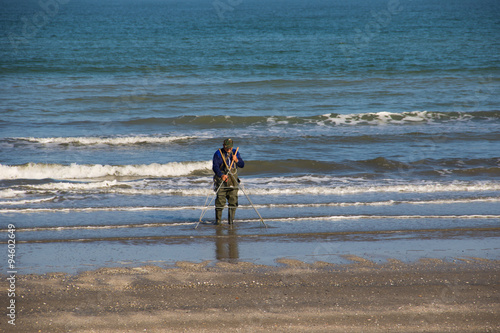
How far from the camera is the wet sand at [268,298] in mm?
6086

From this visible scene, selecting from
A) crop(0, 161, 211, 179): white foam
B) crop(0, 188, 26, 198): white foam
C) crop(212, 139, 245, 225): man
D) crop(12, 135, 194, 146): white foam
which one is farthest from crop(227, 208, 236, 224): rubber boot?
crop(12, 135, 194, 146): white foam

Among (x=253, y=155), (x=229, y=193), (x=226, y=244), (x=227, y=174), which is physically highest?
(x=253, y=155)

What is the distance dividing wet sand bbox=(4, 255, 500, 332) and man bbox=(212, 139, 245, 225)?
2.25 meters

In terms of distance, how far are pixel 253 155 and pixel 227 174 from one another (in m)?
7.05

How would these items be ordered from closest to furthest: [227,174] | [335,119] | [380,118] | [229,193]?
[227,174] → [229,193] → [335,119] → [380,118]

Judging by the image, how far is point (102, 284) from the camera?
7.19 meters

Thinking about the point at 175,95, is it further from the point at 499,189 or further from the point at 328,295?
the point at 328,295

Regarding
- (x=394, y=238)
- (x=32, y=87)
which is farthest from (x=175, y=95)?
(x=394, y=238)

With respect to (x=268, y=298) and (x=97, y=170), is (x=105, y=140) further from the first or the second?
(x=268, y=298)

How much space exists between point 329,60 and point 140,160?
25.0 metres

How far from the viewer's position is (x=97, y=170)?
15.3 meters

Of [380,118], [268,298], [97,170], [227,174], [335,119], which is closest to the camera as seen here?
[268,298]

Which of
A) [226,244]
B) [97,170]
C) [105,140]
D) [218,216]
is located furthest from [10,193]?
[105,140]

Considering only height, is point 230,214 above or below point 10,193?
below
